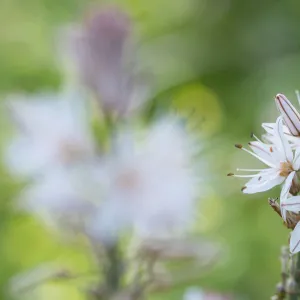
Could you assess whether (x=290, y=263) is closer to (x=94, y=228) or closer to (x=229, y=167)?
(x=94, y=228)

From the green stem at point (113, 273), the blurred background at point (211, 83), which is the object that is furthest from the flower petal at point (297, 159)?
the blurred background at point (211, 83)

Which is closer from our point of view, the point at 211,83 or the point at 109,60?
the point at 109,60

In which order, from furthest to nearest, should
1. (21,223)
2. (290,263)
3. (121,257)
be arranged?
(21,223) → (121,257) → (290,263)

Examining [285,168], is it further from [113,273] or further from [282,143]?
[113,273]

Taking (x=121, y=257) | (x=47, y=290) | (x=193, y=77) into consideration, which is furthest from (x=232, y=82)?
(x=121, y=257)

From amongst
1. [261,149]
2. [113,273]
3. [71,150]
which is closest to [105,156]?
[71,150]

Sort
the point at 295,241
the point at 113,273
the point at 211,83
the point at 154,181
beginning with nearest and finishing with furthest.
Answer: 1. the point at 295,241
2. the point at 113,273
3. the point at 154,181
4. the point at 211,83
